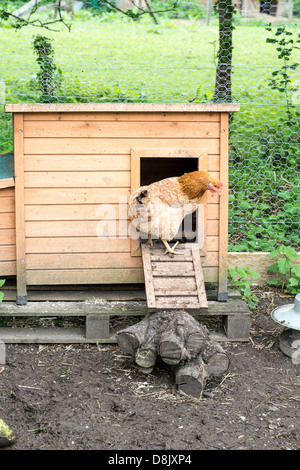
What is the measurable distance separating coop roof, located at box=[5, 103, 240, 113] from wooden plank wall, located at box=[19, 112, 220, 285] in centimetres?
5

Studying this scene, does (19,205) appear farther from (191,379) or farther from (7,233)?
(191,379)

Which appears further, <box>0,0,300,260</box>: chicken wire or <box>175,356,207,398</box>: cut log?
<box>0,0,300,260</box>: chicken wire

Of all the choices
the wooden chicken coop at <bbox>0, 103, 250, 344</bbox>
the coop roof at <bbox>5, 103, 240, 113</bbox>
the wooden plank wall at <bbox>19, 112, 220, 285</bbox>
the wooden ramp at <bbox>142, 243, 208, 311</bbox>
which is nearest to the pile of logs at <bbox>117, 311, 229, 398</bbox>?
the wooden ramp at <bbox>142, 243, 208, 311</bbox>

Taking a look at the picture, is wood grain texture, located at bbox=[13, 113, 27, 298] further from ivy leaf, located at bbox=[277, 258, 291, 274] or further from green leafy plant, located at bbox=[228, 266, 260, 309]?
ivy leaf, located at bbox=[277, 258, 291, 274]

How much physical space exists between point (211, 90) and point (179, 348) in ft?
12.4

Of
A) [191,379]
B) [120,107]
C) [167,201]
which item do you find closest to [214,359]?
[191,379]

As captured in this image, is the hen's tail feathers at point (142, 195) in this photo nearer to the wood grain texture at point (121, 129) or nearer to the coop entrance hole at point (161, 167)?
the wood grain texture at point (121, 129)

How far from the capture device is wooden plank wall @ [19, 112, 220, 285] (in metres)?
3.48

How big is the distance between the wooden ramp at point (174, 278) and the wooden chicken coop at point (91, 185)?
0.41 feet

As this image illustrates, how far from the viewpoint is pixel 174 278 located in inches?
134

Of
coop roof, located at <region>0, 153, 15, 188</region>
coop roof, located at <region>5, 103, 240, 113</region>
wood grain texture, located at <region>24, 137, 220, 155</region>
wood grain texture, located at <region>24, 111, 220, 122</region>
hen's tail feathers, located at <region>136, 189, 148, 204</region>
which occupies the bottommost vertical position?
hen's tail feathers, located at <region>136, 189, 148, 204</region>

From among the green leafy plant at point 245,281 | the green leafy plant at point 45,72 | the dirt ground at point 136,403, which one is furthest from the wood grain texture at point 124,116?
the green leafy plant at point 45,72

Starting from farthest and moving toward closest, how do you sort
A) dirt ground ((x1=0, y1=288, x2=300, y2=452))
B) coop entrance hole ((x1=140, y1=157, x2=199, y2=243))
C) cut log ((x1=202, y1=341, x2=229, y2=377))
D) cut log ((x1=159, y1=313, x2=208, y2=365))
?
coop entrance hole ((x1=140, y1=157, x2=199, y2=243)) → cut log ((x1=202, y1=341, x2=229, y2=377)) → cut log ((x1=159, y1=313, x2=208, y2=365)) → dirt ground ((x1=0, y1=288, x2=300, y2=452))

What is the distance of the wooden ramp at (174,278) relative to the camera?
3.24 m
